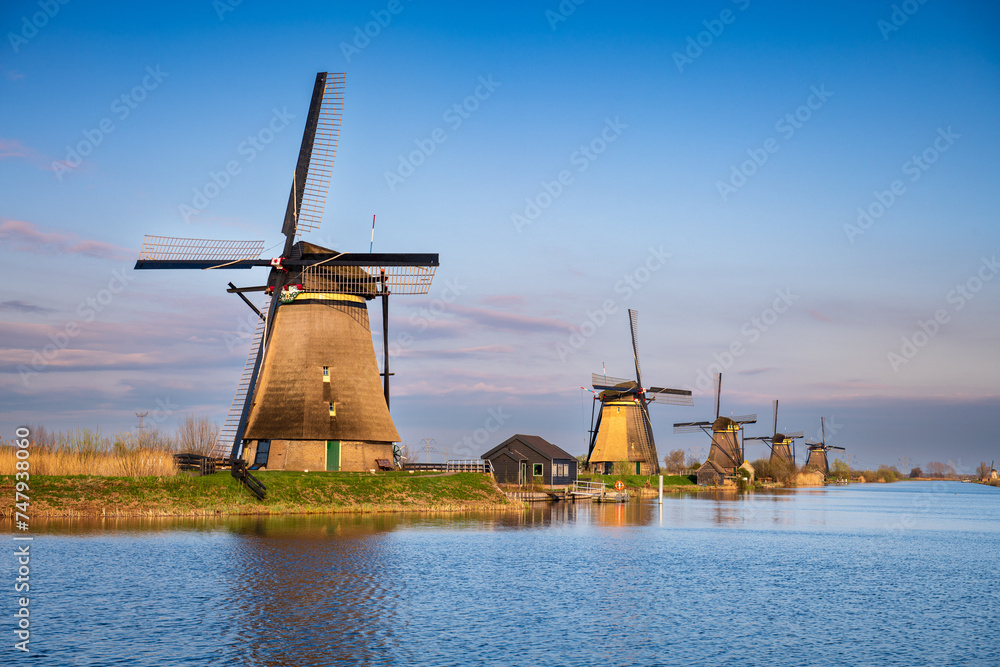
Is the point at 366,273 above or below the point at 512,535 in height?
above

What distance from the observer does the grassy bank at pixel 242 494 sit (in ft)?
109

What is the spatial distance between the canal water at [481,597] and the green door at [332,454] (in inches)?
238

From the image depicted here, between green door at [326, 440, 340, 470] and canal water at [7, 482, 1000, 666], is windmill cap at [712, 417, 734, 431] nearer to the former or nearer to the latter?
canal water at [7, 482, 1000, 666]

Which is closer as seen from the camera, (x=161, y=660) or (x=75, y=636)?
(x=161, y=660)

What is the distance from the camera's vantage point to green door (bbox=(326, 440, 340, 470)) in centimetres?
4131

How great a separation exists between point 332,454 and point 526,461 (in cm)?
2567

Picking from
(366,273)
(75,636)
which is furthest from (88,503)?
(75,636)

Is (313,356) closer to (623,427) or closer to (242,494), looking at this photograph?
(242,494)

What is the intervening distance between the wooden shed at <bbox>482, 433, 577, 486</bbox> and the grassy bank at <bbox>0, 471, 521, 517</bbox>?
17.4 meters

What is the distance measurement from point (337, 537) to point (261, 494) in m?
9.01

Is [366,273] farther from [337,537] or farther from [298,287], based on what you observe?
[337,537]

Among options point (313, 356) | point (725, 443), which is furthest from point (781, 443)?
point (313, 356)

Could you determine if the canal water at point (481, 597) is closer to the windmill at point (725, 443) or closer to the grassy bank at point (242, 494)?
the grassy bank at point (242, 494)

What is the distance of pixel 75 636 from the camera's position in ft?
48.9
